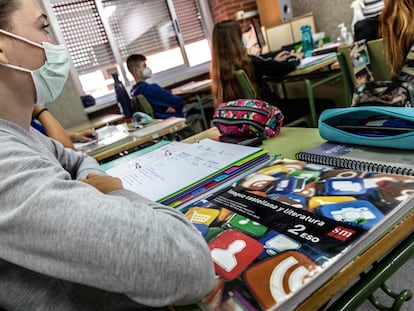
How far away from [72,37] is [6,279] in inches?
181

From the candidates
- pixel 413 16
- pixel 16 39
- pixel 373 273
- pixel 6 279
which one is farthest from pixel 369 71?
pixel 6 279

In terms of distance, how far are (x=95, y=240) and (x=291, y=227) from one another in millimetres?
305

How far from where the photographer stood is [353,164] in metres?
0.70

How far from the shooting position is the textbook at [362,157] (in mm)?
665

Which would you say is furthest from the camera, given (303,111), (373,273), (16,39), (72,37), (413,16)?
(72,37)

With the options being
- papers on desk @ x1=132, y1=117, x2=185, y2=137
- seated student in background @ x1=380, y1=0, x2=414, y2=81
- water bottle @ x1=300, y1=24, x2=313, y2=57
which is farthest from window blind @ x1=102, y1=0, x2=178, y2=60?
seated student in background @ x1=380, y1=0, x2=414, y2=81

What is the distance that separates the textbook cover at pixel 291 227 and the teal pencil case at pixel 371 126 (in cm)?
14

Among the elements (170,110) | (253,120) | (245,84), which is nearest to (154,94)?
(170,110)

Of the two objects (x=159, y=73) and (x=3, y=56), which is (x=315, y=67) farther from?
(x=159, y=73)

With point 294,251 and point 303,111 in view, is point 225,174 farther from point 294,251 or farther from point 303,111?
point 303,111

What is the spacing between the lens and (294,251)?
1.58 ft

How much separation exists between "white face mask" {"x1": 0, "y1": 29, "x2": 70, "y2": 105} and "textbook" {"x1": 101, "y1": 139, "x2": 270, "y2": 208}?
0.31 metres

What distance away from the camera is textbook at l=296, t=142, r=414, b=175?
67 cm

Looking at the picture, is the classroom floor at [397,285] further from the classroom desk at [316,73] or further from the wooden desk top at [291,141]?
the classroom desk at [316,73]
